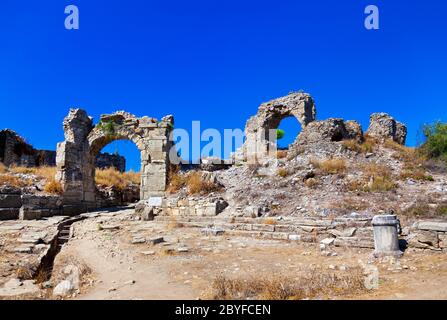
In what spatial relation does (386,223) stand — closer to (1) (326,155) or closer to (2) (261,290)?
(2) (261,290)

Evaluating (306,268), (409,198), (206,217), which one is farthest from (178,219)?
(409,198)

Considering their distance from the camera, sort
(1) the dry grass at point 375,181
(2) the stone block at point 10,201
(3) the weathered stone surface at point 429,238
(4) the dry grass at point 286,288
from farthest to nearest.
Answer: (2) the stone block at point 10,201, (1) the dry grass at point 375,181, (3) the weathered stone surface at point 429,238, (4) the dry grass at point 286,288

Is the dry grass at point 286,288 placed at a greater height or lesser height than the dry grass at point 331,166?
lesser

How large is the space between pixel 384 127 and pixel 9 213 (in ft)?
58.6

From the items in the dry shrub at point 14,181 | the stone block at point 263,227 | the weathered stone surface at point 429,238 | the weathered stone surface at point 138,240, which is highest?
the dry shrub at point 14,181

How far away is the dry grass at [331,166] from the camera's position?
12.1m

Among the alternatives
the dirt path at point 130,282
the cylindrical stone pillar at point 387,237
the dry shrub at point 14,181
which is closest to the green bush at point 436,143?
the cylindrical stone pillar at point 387,237

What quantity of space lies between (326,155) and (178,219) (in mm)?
6610

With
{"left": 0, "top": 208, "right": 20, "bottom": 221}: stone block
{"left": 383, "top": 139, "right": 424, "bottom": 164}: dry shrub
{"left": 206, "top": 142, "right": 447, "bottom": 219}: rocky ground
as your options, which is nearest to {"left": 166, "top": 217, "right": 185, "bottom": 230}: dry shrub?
{"left": 206, "top": 142, "right": 447, "bottom": 219}: rocky ground

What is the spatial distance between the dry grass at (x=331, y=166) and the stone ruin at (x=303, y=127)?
93.4 inches

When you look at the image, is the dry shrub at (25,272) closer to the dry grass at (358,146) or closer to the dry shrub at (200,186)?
the dry shrub at (200,186)

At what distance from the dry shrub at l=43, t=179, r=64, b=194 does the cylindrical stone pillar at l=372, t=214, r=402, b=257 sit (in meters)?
12.0

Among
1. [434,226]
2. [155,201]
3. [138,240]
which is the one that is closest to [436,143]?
[434,226]

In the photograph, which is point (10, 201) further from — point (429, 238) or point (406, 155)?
point (406, 155)
